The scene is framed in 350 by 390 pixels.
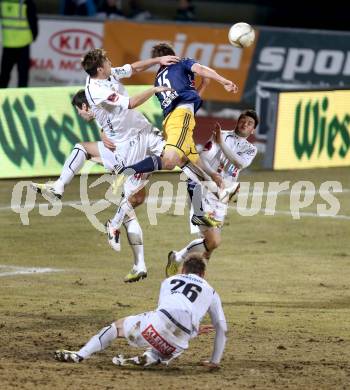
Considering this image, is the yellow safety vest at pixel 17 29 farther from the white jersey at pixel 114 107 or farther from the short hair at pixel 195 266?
the short hair at pixel 195 266

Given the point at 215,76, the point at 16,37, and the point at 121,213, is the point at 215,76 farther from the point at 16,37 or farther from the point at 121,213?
the point at 16,37

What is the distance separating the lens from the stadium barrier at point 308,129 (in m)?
23.2

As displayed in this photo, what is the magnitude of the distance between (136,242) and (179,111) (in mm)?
1617

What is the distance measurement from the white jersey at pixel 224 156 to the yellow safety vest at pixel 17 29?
496 inches

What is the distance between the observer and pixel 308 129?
928 inches

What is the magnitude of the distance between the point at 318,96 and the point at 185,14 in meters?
7.68

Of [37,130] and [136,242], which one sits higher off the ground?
[136,242]

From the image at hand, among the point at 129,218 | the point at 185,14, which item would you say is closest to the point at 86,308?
the point at 129,218

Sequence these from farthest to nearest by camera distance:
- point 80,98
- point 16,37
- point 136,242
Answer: point 16,37 < point 80,98 < point 136,242

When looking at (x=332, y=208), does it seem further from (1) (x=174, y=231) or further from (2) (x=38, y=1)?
(2) (x=38, y=1)

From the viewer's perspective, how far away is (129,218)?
14688 millimetres

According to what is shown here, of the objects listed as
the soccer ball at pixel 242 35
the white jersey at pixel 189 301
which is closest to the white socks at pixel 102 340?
the white jersey at pixel 189 301

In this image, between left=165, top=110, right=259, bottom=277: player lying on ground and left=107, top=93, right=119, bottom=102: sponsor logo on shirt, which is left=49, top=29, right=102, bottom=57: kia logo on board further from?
left=107, top=93, right=119, bottom=102: sponsor logo on shirt

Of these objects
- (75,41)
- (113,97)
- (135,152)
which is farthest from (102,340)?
(75,41)
